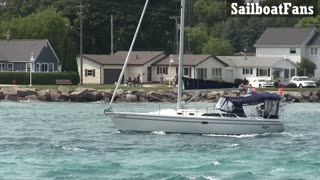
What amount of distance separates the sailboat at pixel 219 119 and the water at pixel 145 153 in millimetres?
466

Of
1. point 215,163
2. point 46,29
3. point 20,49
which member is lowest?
point 215,163

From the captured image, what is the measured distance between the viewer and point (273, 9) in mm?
135250

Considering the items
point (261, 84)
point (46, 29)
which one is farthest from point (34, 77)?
point (261, 84)

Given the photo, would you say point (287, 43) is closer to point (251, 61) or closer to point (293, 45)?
point (293, 45)

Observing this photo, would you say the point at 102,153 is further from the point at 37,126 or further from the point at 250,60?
the point at 250,60

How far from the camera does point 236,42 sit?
161 m

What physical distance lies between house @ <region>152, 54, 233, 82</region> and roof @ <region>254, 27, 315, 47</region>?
14.4m

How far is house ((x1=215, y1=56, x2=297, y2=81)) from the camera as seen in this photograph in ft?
364

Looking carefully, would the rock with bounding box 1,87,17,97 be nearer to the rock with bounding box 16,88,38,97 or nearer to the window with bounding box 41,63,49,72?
the rock with bounding box 16,88,38,97

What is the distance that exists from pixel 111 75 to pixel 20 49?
1066 centimetres

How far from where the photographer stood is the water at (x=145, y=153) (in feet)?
105

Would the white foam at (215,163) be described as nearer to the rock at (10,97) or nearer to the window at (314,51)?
the rock at (10,97)

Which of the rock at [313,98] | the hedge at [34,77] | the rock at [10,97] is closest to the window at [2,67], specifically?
the hedge at [34,77]

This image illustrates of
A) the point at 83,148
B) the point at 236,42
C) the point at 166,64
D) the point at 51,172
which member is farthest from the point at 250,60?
the point at 51,172
